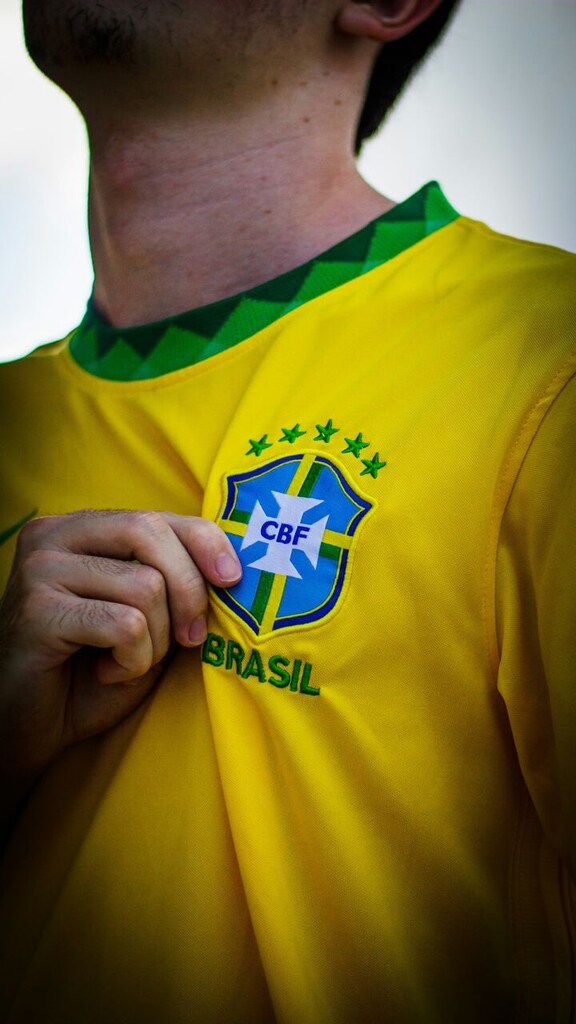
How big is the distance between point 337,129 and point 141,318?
1.57 ft

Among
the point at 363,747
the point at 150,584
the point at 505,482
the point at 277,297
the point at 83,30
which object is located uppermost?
the point at 83,30

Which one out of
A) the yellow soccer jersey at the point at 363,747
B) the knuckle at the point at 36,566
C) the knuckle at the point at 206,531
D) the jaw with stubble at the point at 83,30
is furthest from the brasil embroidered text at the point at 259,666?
the jaw with stubble at the point at 83,30

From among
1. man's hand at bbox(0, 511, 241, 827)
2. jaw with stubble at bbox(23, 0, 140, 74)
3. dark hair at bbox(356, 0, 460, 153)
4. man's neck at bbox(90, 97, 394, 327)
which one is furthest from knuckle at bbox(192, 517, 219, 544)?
dark hair at bbox(356, 0, 460, 153)

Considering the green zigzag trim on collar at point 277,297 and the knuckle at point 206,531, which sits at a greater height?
the green zigzag trim on collar at point 277,297

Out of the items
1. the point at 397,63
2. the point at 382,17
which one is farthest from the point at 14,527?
the point at 397,63

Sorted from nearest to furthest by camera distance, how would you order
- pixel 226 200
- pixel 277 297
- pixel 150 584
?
1. pixel 150 584
2. pixel 277 297
3. pixel 226 200

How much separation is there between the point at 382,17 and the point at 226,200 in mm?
428

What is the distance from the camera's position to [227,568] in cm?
84

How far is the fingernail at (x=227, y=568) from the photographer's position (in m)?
0.84

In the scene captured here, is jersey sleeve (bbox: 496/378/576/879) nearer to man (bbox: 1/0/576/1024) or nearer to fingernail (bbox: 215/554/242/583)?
man (bbox: 1/0/576/1024)

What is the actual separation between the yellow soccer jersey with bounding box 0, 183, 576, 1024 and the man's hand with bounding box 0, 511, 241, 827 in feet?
0.13

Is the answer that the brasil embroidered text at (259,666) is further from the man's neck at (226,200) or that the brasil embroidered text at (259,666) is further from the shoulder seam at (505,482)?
the man's neck at (226,200)

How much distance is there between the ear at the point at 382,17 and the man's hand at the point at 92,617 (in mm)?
932

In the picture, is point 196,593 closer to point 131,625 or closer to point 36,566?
point 131,625
